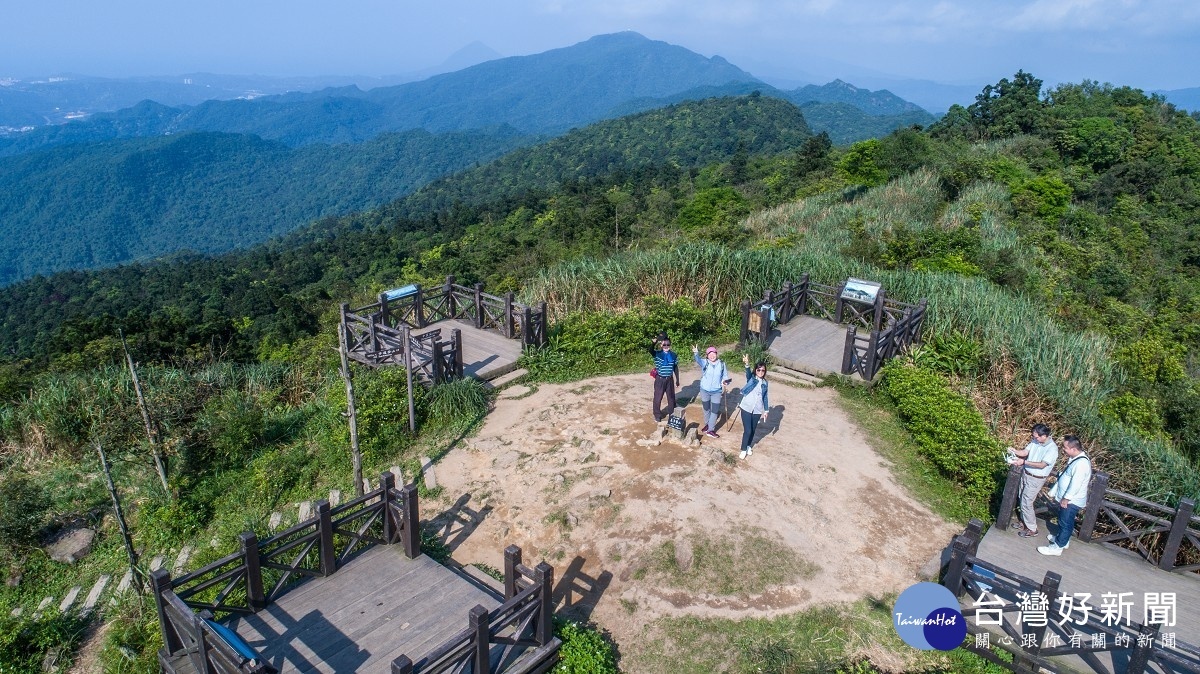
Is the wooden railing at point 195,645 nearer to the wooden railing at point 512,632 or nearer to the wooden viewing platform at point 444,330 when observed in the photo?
the wooden railing at point 512,632

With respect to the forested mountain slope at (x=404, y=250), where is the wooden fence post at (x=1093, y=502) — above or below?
above

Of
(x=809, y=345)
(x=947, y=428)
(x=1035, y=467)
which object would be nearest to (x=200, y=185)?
(x=809, y=345)

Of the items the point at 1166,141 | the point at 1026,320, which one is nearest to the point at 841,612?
the point at 1026,320

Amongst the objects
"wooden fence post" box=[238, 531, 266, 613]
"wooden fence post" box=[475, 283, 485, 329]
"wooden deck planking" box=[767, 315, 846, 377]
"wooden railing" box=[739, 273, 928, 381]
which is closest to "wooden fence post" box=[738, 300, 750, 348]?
"wooden railing" box=[739, 273, 928, 381]

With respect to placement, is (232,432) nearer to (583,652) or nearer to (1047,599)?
(583,652)

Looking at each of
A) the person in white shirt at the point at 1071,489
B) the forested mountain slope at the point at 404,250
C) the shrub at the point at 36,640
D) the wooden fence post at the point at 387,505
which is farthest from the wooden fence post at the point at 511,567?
the forested mountain slope at the point at 404,250

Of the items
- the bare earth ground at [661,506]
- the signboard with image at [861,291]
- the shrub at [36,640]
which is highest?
the signboard with image at [861,291]
